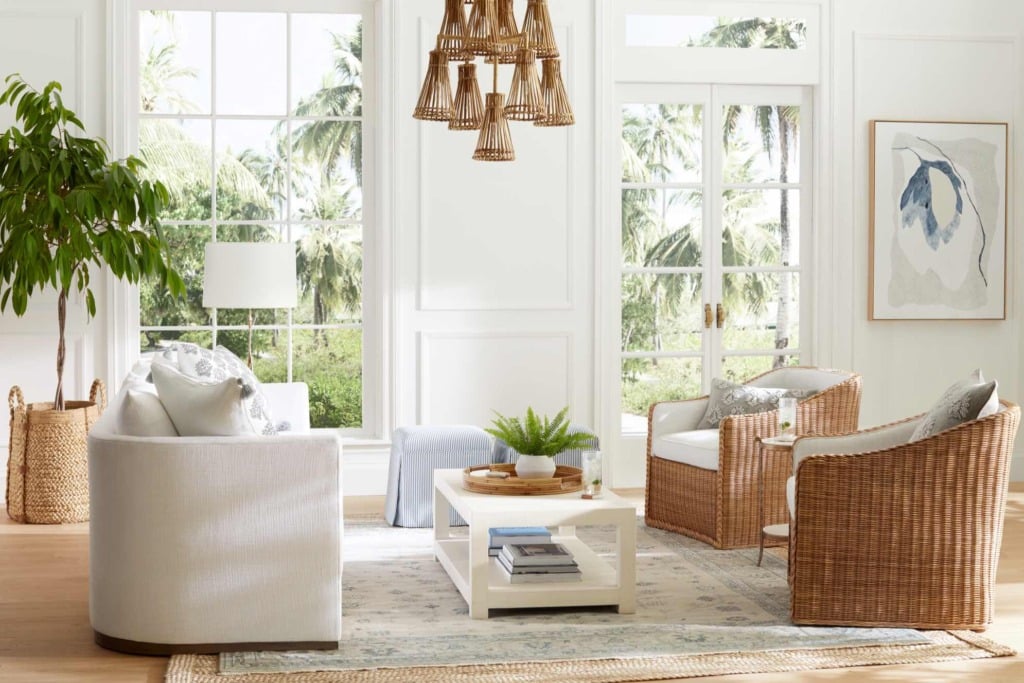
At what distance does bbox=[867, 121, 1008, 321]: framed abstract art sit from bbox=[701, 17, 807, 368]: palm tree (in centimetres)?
46

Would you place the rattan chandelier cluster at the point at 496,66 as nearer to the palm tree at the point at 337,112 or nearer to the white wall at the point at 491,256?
the white wall at the point at 491,256

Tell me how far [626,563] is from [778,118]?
360 cm

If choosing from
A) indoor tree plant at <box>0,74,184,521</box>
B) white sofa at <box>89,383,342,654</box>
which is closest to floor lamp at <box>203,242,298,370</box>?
indoor tree plant at <box>0,74,184,521</box>

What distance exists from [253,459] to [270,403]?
2107 millimetres

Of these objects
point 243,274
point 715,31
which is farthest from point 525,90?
point 715,31

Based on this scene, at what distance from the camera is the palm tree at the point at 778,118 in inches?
271

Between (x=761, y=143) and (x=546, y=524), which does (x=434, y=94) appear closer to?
(x=546, y=524)

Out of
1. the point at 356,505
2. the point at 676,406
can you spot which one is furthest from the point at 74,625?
the point at 676,406

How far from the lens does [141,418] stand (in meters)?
3.73

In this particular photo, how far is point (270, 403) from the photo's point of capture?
571 centimetres

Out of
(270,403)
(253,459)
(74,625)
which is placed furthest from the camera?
(270,403)

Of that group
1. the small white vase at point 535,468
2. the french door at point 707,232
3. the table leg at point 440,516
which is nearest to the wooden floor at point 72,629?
the small white vase at point 535,468

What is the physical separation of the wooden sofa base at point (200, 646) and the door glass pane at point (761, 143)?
13.4 feet

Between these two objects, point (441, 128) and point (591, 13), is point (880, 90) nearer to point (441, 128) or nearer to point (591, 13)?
point (591, 13)
